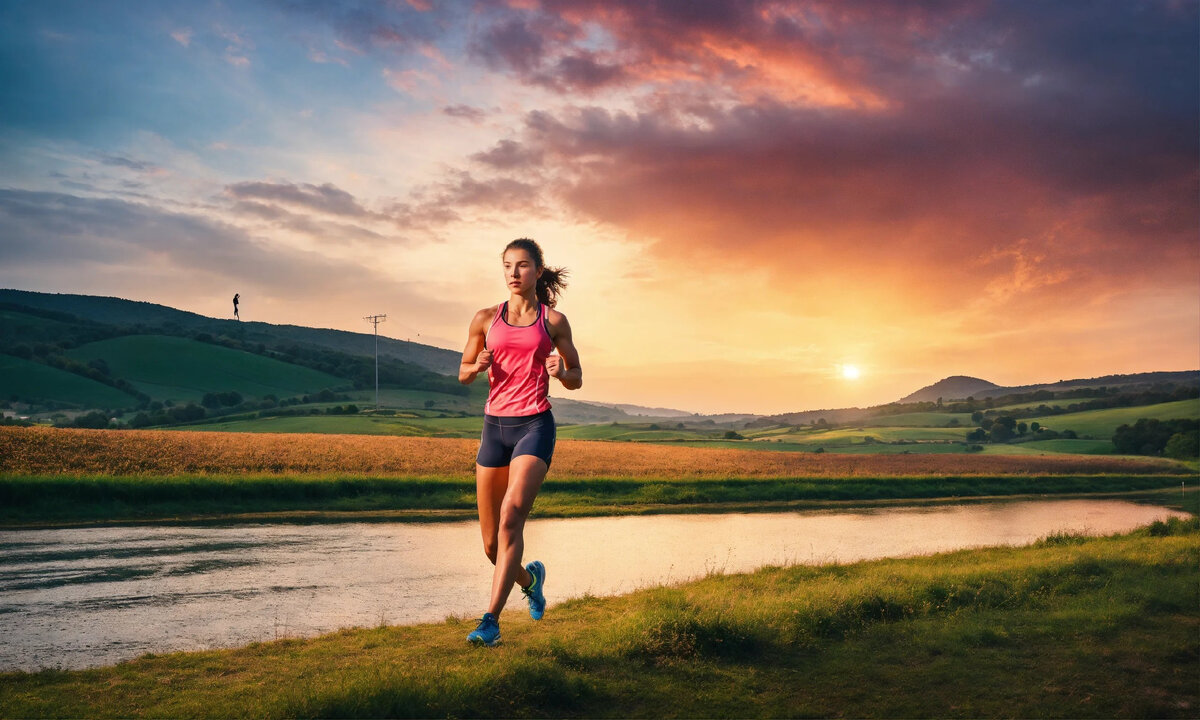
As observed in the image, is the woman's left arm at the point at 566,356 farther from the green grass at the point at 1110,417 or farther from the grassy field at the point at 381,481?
the green grass at the point at 1110,417

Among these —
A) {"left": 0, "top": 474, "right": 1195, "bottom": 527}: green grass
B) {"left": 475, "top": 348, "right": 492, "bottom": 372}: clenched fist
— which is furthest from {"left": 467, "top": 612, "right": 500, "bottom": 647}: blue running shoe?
{"left": 0, "top": 474, "right": 1195, "bottom": 527}: green grass

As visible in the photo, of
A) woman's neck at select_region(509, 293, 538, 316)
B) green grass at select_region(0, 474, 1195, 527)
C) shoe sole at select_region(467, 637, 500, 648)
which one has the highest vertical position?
woman's neck at select_region(509, 293, 538, 316)

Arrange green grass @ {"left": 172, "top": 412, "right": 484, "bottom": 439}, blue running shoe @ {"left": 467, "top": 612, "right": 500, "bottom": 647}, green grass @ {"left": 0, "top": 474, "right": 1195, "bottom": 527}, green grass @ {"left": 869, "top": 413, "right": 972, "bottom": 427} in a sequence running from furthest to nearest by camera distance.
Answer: green grass @ {"left": 869, "top": 413, "right": 972, "bottom": 427} → green grass @ {"left": 172, "top": 412, "right": 484, "bottom": 439} → green grass @ {"left": 0, "top": 474, "right": 1195, "bottom": 527} → blue running shoe @ {"left": 467, "top": 612, "right": 500, "bottom": 647}

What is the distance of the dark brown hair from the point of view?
684 cm

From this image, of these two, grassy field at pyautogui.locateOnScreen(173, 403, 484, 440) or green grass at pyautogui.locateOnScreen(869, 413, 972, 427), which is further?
green grass at pyautogui.locateOnScreen(869, 413, 972, 427)

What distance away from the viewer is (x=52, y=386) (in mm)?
103188

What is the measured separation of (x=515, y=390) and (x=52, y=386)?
11639 cm

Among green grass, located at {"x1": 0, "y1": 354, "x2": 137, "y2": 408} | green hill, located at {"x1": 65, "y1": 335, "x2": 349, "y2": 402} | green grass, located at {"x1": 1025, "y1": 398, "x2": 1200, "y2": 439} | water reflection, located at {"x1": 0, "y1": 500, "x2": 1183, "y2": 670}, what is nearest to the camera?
water reflection, located at {"x1": 0, "y1": 500, "x2": 1183, "y2": 670}

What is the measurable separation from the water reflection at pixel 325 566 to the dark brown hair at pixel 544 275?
4272mm

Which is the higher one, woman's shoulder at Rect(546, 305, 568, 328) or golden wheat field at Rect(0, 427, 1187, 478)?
woman's shoulder at Rect(546, 305, 568, 328)

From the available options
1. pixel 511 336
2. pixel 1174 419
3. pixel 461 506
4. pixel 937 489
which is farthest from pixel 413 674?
pixel 1174 419

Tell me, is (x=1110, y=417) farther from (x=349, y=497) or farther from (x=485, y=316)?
(x=485, y=316)

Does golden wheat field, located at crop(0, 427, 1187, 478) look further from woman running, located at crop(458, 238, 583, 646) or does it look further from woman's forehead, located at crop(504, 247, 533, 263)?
woman's forehead, located at crop(504, 247, 533, 263)

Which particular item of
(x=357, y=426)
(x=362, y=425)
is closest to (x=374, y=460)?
(x=357, y=426)
